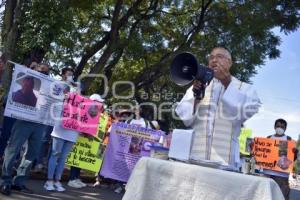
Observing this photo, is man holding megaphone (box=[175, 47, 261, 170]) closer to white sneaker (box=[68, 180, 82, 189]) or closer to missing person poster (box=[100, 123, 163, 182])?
white sneaker (box=[68, 180, 82, 189])

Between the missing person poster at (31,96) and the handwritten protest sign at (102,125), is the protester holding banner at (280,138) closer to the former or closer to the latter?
the handwritten protest sign at (102,125)

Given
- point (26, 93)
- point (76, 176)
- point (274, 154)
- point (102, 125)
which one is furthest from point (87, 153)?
point (274, 154)

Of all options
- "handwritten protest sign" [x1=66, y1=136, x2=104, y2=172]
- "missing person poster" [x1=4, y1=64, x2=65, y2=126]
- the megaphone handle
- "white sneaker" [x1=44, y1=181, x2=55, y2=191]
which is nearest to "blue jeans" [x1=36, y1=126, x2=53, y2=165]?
"handwritten protest sign" [x1=66, y1=136, x2=104, y2=172]

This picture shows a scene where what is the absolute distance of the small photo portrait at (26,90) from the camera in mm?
6688

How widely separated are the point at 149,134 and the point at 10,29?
340 cm

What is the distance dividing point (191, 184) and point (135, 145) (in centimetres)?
684

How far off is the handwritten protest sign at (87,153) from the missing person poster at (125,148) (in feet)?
0.85

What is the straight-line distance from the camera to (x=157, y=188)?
120 inches

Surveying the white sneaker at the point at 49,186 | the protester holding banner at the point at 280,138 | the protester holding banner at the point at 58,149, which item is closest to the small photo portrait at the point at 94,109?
the protester holding banner at the point at 58,149

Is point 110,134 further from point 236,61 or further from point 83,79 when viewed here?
point 236,61

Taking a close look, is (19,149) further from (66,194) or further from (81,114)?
(81,114)

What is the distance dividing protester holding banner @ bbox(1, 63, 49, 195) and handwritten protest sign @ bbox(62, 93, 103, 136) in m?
1.07

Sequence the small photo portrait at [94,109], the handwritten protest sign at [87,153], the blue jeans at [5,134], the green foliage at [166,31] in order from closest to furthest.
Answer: the blue jeans at [5,134] → the small photo portrait at [94,109] → the handwritten protest sign at [87,153] → the green foliage at [166,31]

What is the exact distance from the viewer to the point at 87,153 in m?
9.62
